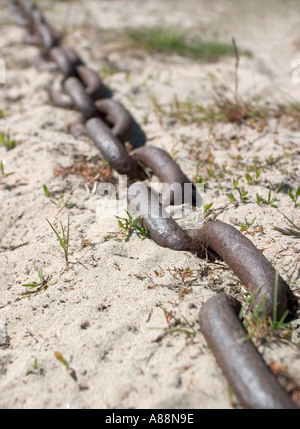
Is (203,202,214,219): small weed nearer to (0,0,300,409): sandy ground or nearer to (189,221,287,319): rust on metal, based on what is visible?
(0,0,300,409): sandy ground

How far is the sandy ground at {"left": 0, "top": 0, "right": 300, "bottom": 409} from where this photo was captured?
1963mm

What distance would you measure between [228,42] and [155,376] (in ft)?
15.6

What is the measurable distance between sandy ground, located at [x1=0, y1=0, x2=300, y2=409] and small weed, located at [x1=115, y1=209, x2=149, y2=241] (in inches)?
1.6

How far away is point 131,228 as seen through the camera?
9.07 ft

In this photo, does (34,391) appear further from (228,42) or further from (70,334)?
(228,42)

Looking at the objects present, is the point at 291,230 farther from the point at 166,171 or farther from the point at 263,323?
the point at 166,171

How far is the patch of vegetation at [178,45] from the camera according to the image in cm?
506

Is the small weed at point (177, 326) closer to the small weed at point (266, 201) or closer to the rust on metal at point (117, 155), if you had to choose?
the small weed at point (266, 201)

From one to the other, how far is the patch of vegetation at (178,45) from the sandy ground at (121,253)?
159 millimetres

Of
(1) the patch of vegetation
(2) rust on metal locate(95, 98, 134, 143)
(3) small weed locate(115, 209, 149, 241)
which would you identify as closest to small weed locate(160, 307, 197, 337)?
(3) small weed locate(115, 209, 149, 241)

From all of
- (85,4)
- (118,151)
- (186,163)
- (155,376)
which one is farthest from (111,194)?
(85,4)

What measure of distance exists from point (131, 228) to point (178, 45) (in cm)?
333

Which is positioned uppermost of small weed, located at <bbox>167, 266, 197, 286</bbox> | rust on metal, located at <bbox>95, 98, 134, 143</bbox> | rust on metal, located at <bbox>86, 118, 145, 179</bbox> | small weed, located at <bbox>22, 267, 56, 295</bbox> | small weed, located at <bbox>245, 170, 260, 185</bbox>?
rust on metal, located at <bbox>95, 98, 134, 143</bbox>

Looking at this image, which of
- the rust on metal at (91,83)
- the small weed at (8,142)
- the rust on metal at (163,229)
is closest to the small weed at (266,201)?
the rust on metal at (163,229)
